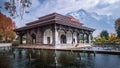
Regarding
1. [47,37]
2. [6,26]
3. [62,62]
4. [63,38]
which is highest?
[6,26]

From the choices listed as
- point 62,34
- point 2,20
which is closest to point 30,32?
point 62,34

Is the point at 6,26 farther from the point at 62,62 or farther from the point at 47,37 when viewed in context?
the point at 62,62

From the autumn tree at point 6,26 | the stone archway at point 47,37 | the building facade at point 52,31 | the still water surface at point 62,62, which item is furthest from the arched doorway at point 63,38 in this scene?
the autumn tree at point 6,26

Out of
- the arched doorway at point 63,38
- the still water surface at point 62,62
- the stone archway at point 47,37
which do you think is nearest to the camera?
the still water surface at point 62,62

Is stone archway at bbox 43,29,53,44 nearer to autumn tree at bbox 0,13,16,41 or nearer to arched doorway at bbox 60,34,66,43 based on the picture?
arched doorway at bbox 60,34,66,43

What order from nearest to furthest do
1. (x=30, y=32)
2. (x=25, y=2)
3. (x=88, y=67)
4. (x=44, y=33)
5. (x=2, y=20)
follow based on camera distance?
(x=25, y=2) < (x=88, y=67) < (x=44, y=33) < (x=30, y=32) < (x=2, y=20)

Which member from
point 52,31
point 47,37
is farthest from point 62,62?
point 47,37

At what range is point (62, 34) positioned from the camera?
3853 centimetres

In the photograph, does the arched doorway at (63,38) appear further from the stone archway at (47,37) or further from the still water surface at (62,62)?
the still water surface at (62,62)

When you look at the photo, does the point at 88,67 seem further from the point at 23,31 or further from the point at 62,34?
the point at 23,31

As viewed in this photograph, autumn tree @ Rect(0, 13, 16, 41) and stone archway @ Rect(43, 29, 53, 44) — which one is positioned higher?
autumn tree @ Rect(0, 13, 16, 41)

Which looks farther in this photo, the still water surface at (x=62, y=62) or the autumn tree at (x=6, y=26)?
the autumn tree at (x=6, y=26)

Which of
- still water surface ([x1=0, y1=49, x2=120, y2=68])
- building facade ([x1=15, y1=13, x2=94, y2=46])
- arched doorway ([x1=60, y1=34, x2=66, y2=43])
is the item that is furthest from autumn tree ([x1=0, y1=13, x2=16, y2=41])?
still water surface ([x1=0, y1=49, x2=120, y2=68])

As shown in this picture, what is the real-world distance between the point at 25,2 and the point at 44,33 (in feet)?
92.8
